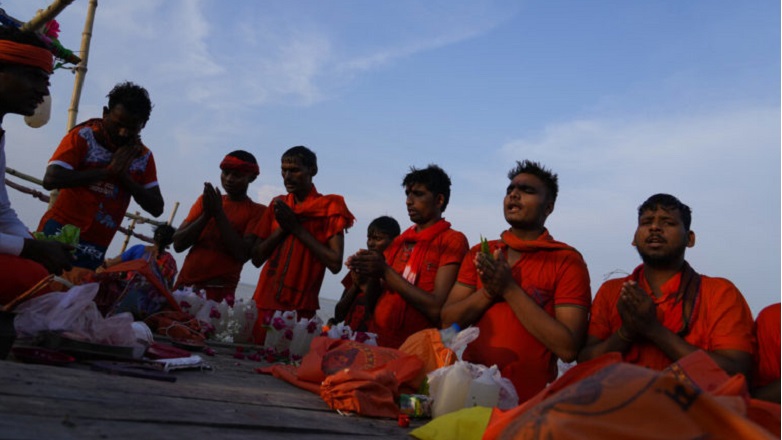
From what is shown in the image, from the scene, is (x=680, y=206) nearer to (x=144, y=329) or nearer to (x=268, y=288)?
(x=144, y=329)

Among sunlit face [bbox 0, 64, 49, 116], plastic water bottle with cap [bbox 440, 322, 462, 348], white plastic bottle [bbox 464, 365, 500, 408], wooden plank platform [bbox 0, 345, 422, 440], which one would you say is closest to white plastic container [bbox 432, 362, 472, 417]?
white plastic bottle [bbox 464, 365, 500, 408]

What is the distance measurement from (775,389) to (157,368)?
2641 mm

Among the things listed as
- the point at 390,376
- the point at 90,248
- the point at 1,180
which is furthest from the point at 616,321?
the point at 90,248

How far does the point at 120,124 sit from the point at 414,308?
2498mm

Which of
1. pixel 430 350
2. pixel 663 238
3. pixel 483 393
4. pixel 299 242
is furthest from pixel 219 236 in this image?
pixel 663 238

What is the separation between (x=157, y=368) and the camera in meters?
2.47

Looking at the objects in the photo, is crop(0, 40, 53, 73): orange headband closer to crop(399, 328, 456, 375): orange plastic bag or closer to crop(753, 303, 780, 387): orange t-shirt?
crop(399, 328, 456, 375): orange plastic bag

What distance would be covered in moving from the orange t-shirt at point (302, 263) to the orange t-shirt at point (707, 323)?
7.61 feet

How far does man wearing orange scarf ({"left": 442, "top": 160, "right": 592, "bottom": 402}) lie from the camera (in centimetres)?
304

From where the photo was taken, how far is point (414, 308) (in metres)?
3.99

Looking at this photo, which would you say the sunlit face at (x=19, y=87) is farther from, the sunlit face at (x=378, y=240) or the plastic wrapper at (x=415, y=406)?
the sunlit face at (x=378, y=240)

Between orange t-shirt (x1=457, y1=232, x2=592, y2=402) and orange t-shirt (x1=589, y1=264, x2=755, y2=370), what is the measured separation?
247 millimetres

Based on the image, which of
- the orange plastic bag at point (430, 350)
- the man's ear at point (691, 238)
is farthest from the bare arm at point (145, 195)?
the man's ear at point (691, 238)

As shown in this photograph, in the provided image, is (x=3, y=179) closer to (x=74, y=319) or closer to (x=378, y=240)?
(x=74, y=319)
